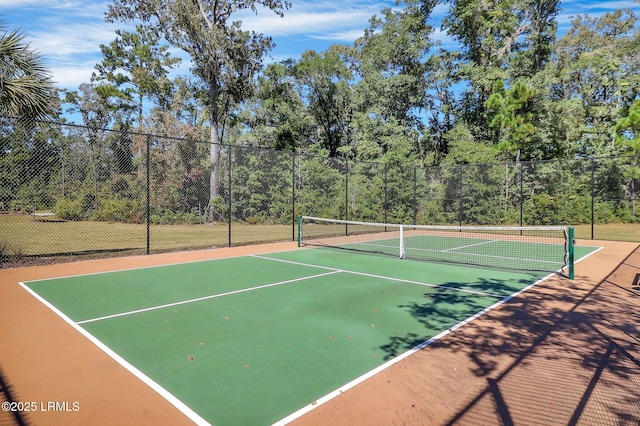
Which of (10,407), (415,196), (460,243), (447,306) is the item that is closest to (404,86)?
(415,196)

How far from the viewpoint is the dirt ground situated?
9.87ft

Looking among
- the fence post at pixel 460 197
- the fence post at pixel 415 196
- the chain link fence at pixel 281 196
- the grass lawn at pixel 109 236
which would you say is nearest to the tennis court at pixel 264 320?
the grass lawn at pixel 109 236

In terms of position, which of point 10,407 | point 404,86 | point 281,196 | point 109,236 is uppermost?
point 404,86

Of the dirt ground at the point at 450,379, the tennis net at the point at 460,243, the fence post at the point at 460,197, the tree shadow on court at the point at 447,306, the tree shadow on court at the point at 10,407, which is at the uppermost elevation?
the fence post at the point at 460,197

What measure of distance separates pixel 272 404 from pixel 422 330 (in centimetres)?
245

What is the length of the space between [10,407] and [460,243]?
13.9m

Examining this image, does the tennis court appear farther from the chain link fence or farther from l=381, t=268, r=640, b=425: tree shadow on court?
the chain link fence

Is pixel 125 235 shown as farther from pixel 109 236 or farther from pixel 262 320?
pixel 262 320

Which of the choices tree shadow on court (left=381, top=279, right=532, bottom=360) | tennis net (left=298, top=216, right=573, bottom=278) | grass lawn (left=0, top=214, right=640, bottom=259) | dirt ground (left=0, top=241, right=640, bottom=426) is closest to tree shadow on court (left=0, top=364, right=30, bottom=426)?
dirt ground (left=0, top=241, right=640, bottom=426)

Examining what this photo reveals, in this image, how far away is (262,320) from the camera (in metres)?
5.30

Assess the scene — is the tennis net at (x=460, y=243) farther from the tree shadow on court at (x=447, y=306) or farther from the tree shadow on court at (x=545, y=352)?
the tree shadow on court at (x=545, y=352)

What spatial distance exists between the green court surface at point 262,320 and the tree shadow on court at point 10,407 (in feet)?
2.90

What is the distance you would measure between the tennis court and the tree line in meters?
14.1

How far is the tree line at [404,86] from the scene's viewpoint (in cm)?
2409
